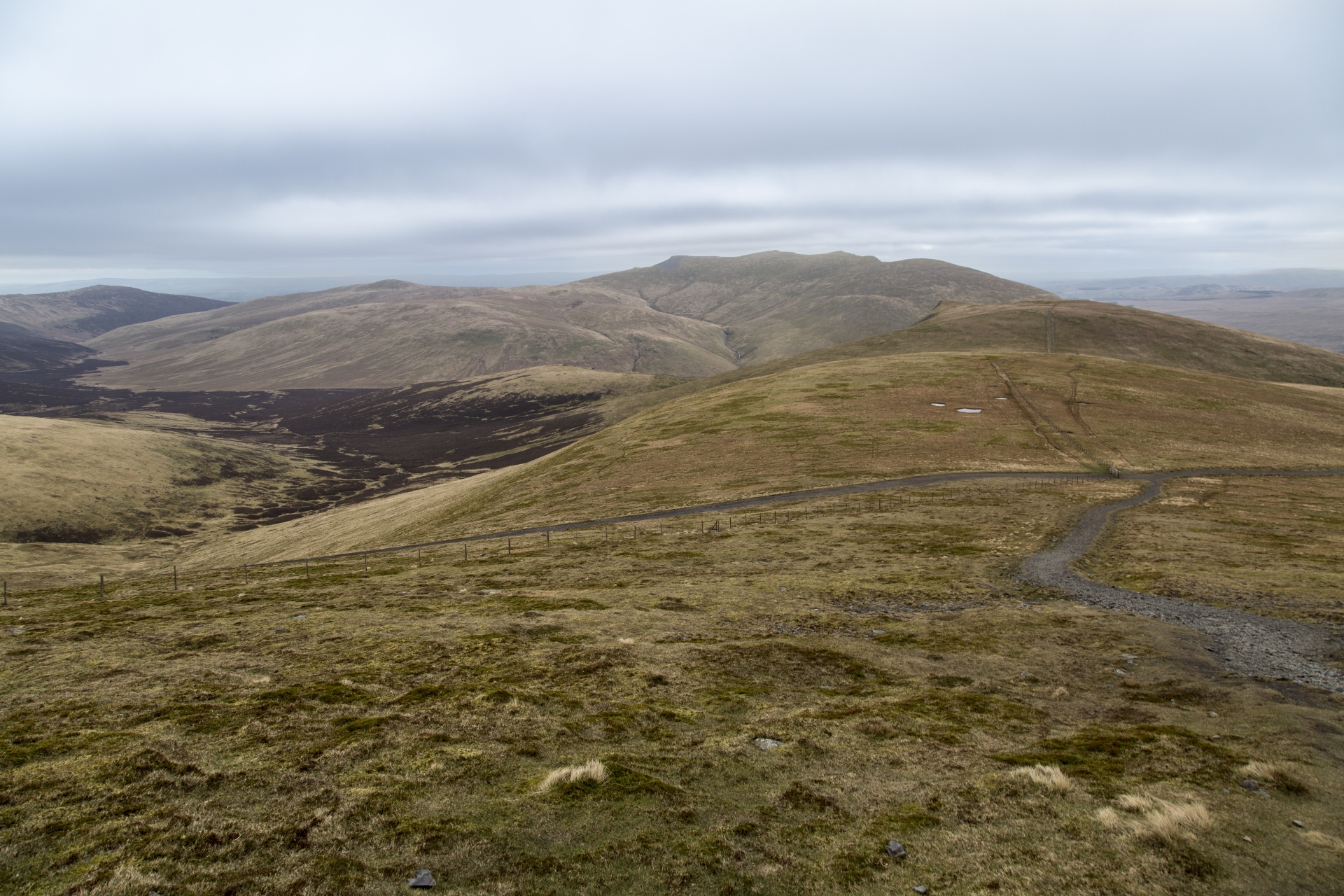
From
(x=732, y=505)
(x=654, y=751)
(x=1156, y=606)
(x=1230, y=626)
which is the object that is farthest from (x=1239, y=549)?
(x=654, y=751)

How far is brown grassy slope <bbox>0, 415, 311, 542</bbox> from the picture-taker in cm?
13925

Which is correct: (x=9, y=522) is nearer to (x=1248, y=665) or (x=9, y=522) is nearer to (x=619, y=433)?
(x=619, y=433)

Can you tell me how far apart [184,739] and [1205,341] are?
24931cm

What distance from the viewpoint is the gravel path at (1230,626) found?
85.5 feet

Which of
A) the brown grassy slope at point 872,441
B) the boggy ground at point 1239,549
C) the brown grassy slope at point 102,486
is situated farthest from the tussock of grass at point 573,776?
the brown grassy slope at point 102,486

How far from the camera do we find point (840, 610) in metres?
36.6

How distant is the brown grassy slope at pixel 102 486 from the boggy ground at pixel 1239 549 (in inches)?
6758

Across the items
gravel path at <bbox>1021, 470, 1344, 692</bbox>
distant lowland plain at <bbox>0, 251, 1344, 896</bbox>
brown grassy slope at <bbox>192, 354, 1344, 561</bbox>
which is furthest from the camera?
brown grassy slope at <bbox>192, 354, 1344, 561</bbox>

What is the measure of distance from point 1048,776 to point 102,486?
671ft

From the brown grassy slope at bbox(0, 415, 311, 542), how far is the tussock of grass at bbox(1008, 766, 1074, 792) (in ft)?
573

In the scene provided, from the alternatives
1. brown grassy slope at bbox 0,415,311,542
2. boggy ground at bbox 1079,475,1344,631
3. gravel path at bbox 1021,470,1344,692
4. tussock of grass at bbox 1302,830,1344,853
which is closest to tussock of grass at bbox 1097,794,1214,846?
tussock of grass at bbox 1302,830,1344,853

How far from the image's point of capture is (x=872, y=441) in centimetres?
9469

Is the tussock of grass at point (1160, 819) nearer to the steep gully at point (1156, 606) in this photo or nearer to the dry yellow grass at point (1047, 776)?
the dry yellow grass at point (1047, 776)

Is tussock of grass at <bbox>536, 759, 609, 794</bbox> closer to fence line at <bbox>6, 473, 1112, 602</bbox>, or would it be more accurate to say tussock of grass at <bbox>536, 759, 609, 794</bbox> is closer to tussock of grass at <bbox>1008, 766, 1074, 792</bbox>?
tussock of grass at <bbox>1008, 766, 1074, 792</bbox>
